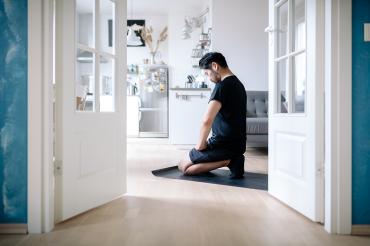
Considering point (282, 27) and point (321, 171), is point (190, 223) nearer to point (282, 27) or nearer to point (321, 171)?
point (321, 171)

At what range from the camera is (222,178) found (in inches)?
118

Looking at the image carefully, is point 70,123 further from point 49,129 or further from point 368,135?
point 368,135

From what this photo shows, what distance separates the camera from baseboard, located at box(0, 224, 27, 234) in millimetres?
1552

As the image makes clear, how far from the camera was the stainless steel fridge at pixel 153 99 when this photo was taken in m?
8.05

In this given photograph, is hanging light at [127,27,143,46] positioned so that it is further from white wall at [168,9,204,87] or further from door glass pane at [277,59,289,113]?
door glass pane at [277,59,289,113]

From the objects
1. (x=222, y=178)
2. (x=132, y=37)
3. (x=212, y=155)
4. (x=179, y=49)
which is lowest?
(x=222, y=178)

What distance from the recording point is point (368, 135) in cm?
158

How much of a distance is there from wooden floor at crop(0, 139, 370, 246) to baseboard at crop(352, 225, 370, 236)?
0.05 meters

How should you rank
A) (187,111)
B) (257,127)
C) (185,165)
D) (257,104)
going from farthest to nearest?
(187,111)
(257,104)
(257,127)
(185,165)

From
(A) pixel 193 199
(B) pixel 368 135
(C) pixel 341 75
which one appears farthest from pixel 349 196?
(A) pixel 193 199

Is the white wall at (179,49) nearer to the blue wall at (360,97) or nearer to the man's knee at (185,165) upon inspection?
the man's knee at (185,165)

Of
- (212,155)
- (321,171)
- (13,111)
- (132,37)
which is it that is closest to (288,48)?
(321,171)

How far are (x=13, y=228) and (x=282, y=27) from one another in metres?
2.00

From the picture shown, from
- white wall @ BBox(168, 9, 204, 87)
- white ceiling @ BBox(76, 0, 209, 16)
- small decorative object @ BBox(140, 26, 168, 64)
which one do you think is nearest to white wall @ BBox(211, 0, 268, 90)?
white ceiling @ BBox(76, 0, 209, 16)
